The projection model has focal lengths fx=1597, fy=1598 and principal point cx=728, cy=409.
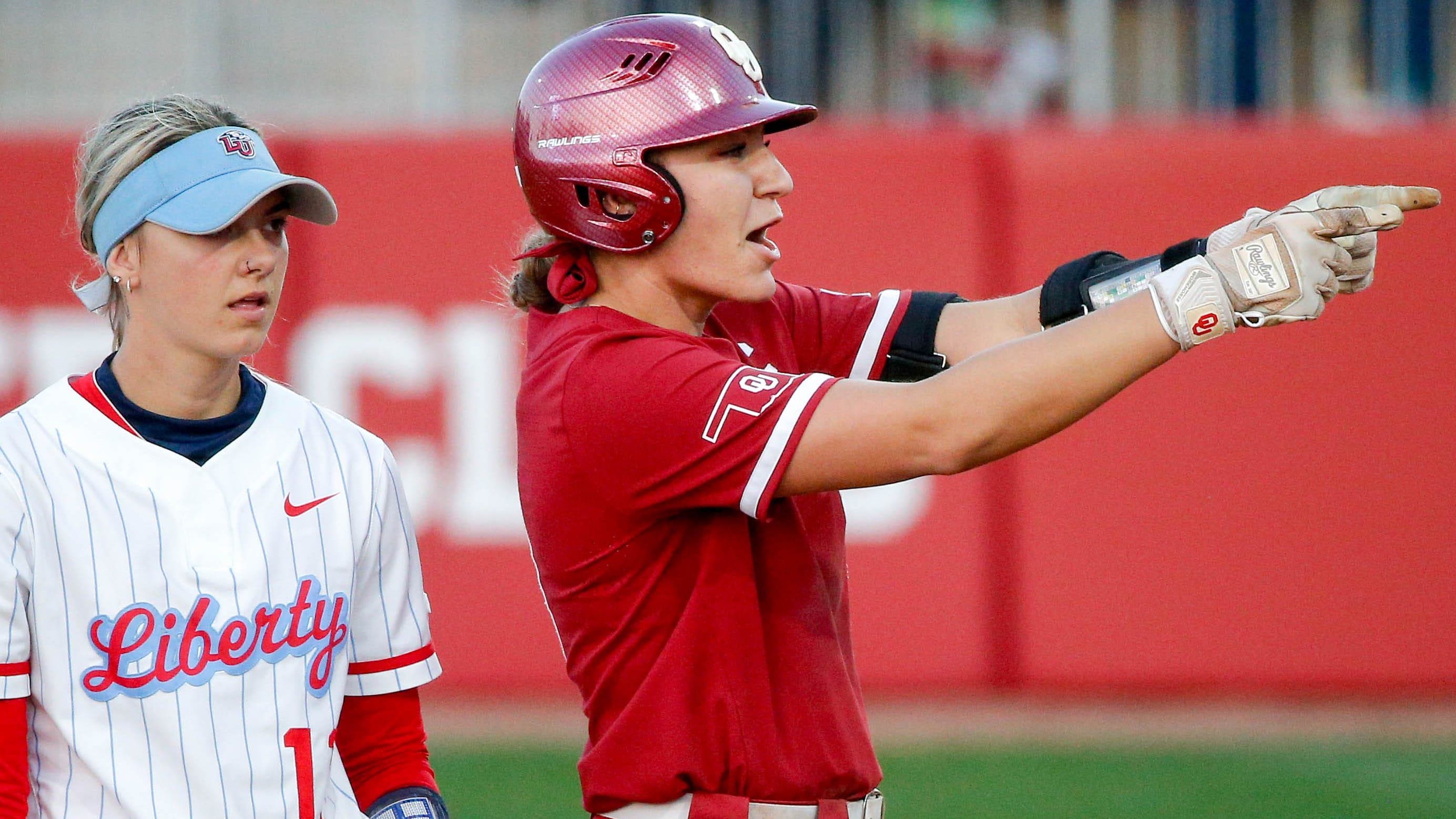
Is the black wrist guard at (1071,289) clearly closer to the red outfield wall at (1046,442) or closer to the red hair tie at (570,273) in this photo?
the red hair tie at (570,273)

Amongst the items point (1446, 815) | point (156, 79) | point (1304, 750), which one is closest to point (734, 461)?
point (1446, 815)

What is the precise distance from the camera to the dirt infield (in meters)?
6.31

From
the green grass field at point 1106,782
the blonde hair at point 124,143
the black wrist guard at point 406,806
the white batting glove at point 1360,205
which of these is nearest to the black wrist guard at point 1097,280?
the white batting glove at point 1360,205

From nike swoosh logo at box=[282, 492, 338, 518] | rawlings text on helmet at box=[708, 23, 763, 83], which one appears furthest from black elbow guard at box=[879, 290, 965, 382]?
nike swoosh logo at box=[282, 492, 338, 518]

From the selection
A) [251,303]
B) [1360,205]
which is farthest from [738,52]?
[1360,205]

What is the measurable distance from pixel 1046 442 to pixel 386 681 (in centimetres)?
452

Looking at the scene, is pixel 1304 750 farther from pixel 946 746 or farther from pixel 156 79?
pixel 156 79

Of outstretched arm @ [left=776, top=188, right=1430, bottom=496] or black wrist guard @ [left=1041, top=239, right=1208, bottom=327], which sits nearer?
outstretched arm @ [left=776, top=188, right=1430, bottom=496]

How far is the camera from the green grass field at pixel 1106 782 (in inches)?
212

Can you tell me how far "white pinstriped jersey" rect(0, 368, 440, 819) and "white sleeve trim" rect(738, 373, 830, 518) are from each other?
676 millimetres

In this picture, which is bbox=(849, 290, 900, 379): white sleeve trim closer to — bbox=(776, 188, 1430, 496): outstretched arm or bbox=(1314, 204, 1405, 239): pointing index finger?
bbox=(776, 188, 1430, 496): outstretched arm

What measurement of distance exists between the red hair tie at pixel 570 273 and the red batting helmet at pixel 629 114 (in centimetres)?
6

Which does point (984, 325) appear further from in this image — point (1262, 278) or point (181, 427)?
point (181, 427)

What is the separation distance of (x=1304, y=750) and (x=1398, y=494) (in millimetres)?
1221
